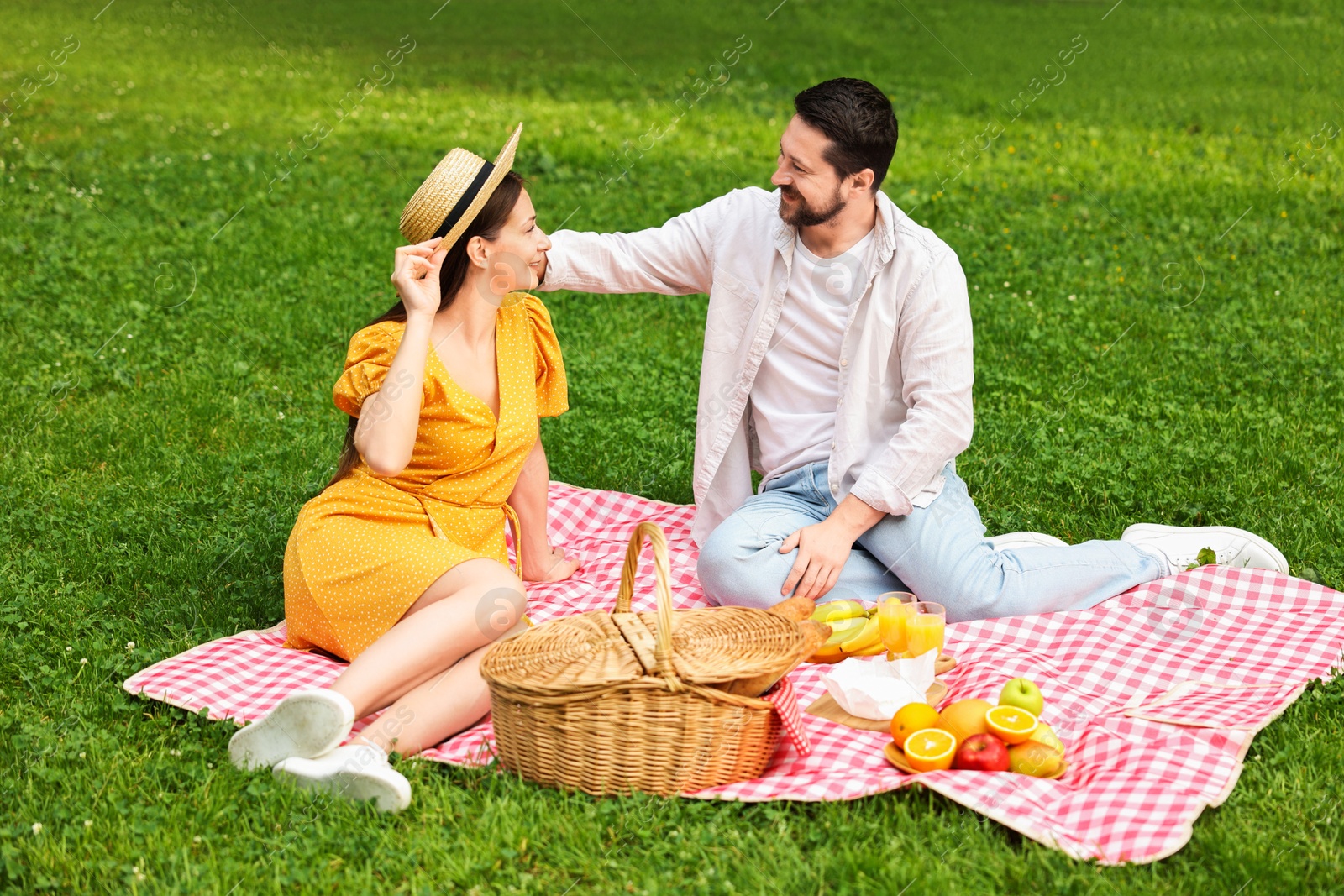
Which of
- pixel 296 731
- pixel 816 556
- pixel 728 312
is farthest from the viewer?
pixel 728 312

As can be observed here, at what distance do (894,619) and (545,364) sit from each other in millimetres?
1512

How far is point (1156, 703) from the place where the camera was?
3.66 m

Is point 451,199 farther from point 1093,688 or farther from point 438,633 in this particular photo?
point 1093,688

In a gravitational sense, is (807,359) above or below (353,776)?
above

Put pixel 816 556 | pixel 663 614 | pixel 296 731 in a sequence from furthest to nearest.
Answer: pixel 816 556
pixel 296 731
pixel 663 614

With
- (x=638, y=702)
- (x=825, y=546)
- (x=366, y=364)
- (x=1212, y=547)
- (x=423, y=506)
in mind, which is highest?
(x=366, y=364)

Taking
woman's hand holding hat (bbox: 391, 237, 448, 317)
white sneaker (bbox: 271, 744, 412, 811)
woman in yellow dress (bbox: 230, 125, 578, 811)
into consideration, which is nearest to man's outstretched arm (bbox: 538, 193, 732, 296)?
woman in yellow dress (bbox: 230, 125, 578, 811)

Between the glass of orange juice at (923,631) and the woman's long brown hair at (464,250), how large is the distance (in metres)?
1.68

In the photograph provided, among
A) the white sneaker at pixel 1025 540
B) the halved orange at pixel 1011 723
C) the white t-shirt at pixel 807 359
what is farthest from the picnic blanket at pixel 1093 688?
the white t-shirt at pixel 807 359

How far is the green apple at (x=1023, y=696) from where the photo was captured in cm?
346

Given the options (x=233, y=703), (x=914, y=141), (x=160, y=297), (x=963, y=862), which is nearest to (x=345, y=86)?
(x=914, y=141)

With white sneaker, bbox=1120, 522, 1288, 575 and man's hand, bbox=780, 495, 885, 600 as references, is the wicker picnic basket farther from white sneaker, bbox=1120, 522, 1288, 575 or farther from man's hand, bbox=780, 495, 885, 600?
white sneaker, bbox=1120, 522, 1288, 575

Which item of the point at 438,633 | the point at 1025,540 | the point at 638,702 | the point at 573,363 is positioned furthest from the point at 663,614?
the point at 573,363

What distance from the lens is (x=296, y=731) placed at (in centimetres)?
318
